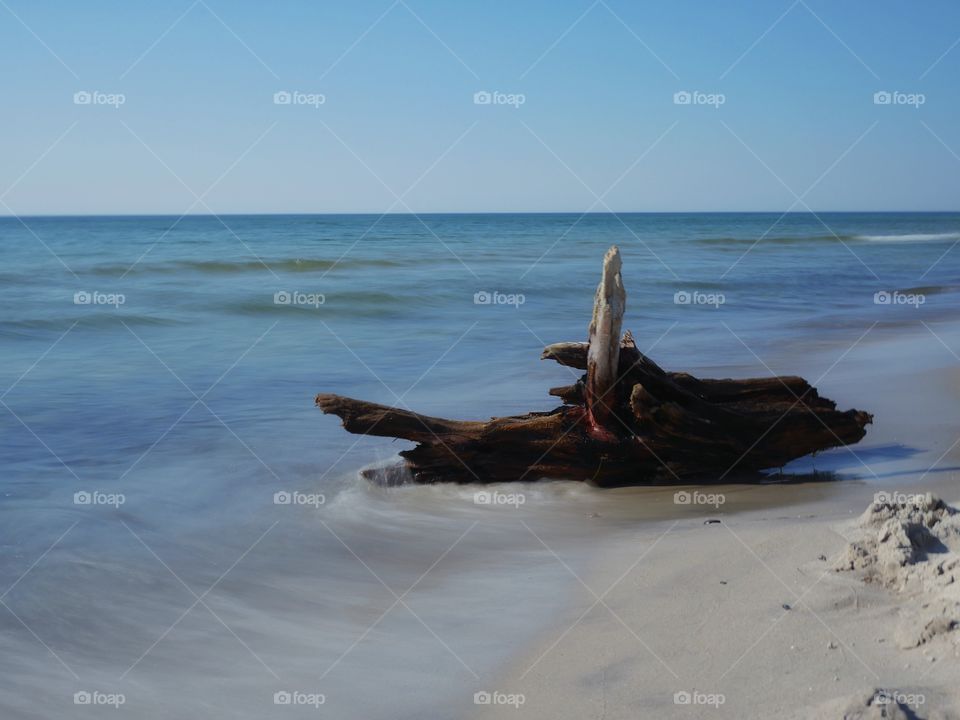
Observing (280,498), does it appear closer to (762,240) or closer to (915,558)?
(915,558)

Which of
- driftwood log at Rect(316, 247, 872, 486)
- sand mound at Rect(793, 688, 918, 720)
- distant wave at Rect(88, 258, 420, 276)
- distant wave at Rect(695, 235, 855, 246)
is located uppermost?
distant wave at Rect(695, 235, 855, 246)

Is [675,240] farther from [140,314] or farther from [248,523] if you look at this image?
[248,523]

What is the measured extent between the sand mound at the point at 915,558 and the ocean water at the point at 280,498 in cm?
153

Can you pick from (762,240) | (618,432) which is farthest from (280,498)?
(762,240)

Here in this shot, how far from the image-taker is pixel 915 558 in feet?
13.3

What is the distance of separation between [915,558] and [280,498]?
14.3ft

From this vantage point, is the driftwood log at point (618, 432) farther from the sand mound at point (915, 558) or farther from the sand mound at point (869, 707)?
the sand mound at point (869, 707)

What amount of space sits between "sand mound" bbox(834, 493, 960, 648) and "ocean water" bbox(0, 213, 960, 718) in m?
1.53

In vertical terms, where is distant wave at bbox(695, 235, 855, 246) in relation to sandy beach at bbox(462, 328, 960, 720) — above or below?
above

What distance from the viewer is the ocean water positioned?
4156 millimetres

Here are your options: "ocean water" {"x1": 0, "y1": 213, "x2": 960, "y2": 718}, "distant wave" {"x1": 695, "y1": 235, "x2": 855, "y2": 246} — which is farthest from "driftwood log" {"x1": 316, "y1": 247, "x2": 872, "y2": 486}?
"distant wave" {"x1": 695, "y1": 235, "x2": 855, "y2": 246}

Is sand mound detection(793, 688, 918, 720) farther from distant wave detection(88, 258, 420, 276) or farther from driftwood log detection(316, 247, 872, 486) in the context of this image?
distant wave detection(88, 258, 420, 276)

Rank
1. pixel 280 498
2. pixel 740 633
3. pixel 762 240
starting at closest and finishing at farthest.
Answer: pixel 740 633
pixel 280 498
pixel 762 240

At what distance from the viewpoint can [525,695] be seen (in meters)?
3.68
